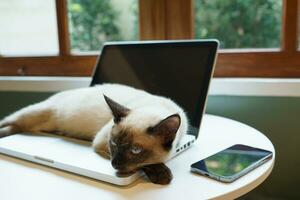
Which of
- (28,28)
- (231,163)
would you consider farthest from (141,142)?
(28,28)

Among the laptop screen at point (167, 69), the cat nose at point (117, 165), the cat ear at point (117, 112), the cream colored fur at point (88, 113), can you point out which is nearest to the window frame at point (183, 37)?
the laptop screen at point (167, 69)

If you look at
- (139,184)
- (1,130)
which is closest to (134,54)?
(1,130)

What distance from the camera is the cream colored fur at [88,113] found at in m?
0.92

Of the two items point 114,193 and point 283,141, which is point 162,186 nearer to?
point 114,193

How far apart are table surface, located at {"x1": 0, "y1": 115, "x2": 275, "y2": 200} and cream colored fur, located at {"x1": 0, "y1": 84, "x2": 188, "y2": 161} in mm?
126

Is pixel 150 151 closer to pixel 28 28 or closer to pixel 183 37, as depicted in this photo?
pixel 183 37

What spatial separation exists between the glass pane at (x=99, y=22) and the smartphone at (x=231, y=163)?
91 centimetres

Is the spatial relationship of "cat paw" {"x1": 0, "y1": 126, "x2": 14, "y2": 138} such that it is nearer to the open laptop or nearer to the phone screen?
the open laptop

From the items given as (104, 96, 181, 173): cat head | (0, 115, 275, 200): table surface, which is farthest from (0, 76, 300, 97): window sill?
(104, 96, 181, 173): cat head

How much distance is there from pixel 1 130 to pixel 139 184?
601mm

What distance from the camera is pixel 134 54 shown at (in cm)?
128

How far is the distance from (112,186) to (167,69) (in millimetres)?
544

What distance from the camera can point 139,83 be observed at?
1.25m

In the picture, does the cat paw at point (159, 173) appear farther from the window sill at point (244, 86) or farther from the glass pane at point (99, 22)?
the glass pane at point (99, 22)
